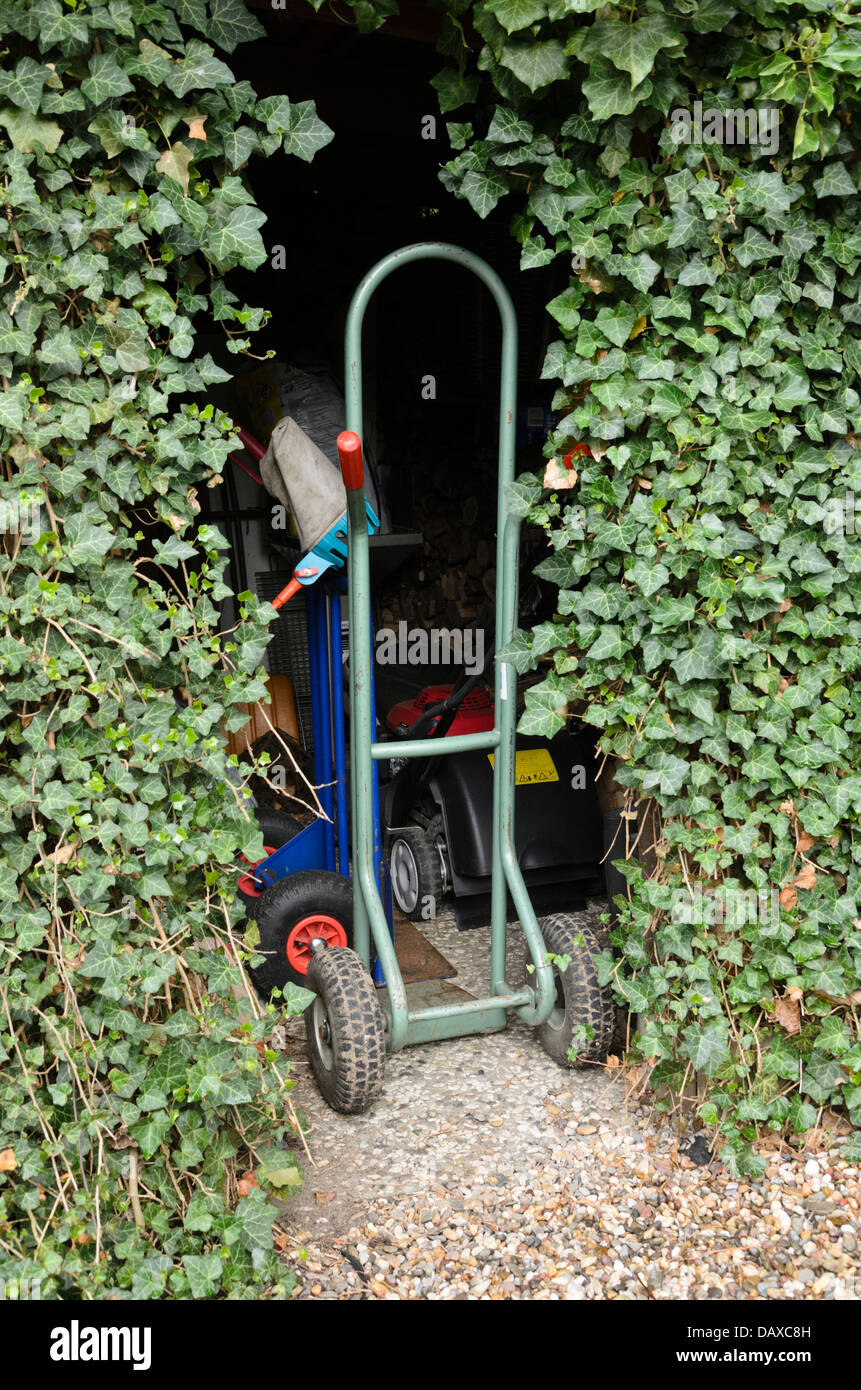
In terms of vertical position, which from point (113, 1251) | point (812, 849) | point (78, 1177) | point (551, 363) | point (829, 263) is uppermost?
point (829, 263)

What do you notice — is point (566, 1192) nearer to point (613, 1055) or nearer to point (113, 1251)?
point (613, 1055)

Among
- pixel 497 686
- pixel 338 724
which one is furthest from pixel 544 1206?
pixel 338 724

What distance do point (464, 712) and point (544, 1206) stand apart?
168cm

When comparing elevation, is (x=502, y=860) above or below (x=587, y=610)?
below

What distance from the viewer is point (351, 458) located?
2.18 metres

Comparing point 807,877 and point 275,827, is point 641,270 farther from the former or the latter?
point 275,827

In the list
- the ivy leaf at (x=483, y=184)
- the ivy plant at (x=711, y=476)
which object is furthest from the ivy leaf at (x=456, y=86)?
the ivy leaf at (x=483, y=184)

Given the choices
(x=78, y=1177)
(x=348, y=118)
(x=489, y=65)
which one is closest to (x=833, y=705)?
(x=489, y=65)

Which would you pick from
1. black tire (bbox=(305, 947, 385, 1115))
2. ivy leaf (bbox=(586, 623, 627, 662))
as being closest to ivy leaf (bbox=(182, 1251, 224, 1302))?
black tire (bbox=(305, 947, 385, 1115))

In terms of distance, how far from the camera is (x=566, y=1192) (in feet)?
7.48

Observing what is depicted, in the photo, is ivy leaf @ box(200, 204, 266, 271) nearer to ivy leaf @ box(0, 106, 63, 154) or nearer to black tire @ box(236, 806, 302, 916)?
ivy leaf @ box(0, 106, 63, 154)

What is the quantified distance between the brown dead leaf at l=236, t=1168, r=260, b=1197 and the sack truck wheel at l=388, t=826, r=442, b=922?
1456 millimetres

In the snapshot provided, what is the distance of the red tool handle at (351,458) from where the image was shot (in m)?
2.16

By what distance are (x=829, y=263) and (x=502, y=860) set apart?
1484mm
